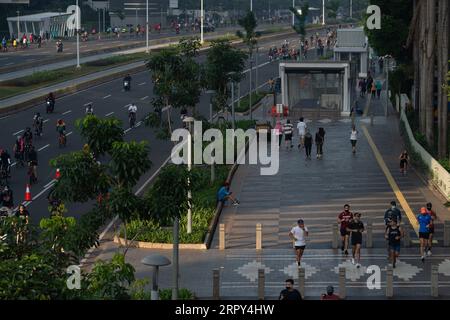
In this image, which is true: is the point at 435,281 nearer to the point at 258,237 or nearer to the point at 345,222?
the point at 345,222

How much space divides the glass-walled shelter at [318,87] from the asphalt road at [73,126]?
4.96 meters

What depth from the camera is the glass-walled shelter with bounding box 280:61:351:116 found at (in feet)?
210

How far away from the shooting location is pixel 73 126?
61250mm

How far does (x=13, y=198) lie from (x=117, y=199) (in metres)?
18.0

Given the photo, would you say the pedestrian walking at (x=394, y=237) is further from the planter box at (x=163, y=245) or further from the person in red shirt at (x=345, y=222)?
the planter box at (x=163, y=245)

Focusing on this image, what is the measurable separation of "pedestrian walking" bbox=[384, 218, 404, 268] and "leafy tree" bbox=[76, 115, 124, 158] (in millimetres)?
8342

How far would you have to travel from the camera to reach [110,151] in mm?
24625

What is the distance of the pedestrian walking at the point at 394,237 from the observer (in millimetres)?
30516

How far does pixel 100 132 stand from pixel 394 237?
874cm

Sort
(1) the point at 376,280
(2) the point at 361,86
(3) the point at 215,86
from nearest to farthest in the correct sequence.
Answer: (1) the point at 376,280 → (3) the point at 215,86 → (2) the point at 361,86

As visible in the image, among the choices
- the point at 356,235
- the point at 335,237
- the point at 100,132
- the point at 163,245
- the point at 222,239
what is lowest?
the point at 163,245

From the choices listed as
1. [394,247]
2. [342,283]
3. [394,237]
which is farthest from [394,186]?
[342,283]

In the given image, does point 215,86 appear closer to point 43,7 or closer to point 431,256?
point 431,256
